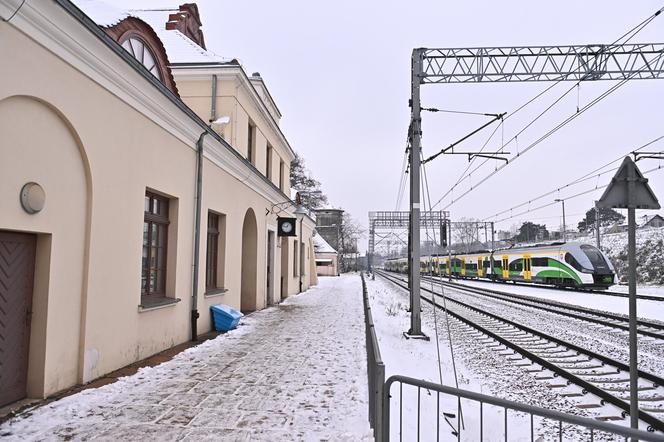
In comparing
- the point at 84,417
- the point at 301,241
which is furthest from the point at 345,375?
the point at 301,241

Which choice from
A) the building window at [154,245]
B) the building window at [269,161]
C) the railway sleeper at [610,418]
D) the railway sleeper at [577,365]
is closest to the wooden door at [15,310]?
the building window at [154,245]

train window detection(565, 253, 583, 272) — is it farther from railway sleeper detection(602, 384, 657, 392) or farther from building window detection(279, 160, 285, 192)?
railway sleeper detection(602, 384, 657, 392)

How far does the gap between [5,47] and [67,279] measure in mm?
2655

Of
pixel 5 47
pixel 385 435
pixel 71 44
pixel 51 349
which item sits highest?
pixel 71 44

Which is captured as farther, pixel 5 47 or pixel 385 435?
pixel 5 47

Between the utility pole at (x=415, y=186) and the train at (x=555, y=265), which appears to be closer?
the utility pole at (x=415, y=186)

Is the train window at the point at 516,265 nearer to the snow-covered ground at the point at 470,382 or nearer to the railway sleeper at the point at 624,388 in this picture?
the snow-covered ground at the point at 470,382

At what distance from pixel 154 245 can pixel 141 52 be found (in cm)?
426

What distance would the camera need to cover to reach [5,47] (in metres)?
4.36

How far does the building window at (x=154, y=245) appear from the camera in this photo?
25.8ft

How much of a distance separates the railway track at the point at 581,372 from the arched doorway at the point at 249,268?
7293 mm

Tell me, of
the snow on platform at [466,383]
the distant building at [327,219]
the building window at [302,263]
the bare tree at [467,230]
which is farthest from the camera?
the distant building at [327,219]

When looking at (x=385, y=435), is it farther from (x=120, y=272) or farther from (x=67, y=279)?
(x=120, y=272)

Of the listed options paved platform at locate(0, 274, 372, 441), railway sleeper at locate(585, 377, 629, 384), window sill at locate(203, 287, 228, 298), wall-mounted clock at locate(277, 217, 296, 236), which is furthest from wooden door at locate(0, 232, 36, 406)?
wall-mounted clock at locate(277, 217, 296, 236)
